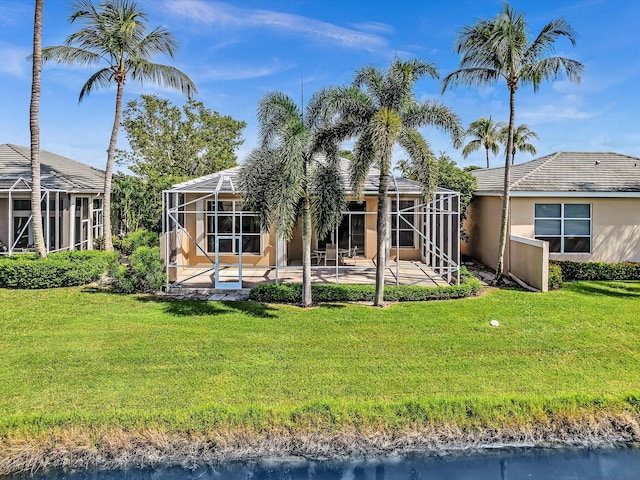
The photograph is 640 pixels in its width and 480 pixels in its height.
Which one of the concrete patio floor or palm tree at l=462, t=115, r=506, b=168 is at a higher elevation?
palm tree at l=462, t=115, r=506, b=168

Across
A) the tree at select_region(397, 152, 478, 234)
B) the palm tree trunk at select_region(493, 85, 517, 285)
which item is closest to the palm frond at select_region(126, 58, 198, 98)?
the tree at select_region(397, 152, 478, 234)

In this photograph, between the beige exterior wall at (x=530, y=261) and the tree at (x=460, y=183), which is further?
the tree at (x=460, y=183)

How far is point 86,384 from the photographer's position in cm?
751

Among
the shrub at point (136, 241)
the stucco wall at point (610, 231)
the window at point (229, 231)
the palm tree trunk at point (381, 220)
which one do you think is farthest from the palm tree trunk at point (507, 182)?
the shrub at point (136, 241)

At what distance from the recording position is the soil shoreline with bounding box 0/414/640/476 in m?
6.12

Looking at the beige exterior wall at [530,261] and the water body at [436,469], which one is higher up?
the beige exterior wall at [530,261]

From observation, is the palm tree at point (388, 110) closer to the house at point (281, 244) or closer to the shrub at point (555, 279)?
the house at point (281, 244)

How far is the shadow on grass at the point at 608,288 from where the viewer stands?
1352 cm

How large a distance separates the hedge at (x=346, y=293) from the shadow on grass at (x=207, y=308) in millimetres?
505

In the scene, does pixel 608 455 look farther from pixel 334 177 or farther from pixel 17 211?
pixel 17 211

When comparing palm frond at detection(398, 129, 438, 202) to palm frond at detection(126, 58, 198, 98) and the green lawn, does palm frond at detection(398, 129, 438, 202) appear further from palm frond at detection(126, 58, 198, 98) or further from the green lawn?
palm frond at detection(126, 58, 198, 98)

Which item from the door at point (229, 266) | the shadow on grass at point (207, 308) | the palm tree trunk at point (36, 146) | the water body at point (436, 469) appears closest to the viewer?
the water body at point (436, 469)

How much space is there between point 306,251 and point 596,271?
10978mm

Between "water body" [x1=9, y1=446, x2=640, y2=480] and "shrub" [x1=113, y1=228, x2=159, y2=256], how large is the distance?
11.5 meters
